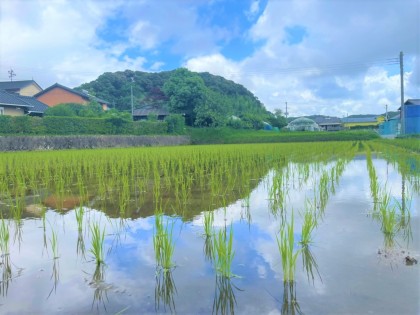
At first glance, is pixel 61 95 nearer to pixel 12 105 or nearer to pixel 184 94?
pixel 12 105

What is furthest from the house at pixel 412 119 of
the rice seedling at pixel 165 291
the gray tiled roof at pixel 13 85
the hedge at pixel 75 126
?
the gray tiled roof at pixel 13 85

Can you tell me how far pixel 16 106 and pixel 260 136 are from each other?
774 inches

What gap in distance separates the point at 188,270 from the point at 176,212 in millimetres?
Answer: 1746

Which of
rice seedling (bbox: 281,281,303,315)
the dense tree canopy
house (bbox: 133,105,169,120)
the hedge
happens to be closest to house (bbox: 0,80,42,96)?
the dense tree canopy

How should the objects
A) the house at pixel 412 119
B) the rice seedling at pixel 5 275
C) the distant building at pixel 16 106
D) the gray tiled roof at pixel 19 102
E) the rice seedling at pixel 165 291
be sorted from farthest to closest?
the house at pixel 412 119 → the gray tiled roof at pixel 19 102 → the distant building at pixel 16 106 → the rice seedling at pixel 5 275 → the rice seedling at pixel 165 291

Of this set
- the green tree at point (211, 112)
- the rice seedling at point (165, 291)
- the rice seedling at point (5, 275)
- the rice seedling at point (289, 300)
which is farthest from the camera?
the green tree at point (211, 112)

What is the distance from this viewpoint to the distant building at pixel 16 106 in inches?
876

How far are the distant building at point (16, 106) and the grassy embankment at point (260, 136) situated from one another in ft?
42.0

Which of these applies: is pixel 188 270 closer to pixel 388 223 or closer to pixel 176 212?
pixel 176 212

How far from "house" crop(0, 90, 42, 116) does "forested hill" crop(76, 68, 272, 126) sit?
12.7m

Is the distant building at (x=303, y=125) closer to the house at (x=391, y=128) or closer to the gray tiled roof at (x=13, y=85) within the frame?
the house at (x=391, y=128)

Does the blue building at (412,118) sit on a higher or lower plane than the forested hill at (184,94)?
lower

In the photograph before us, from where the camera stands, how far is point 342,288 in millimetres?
2141

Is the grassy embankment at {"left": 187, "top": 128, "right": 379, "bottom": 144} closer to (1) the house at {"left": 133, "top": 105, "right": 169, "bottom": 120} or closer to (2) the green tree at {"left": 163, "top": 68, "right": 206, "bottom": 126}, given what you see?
(2) the green tree at {"left": 163, "top": 68, "right": 206, "bottom": 126}
